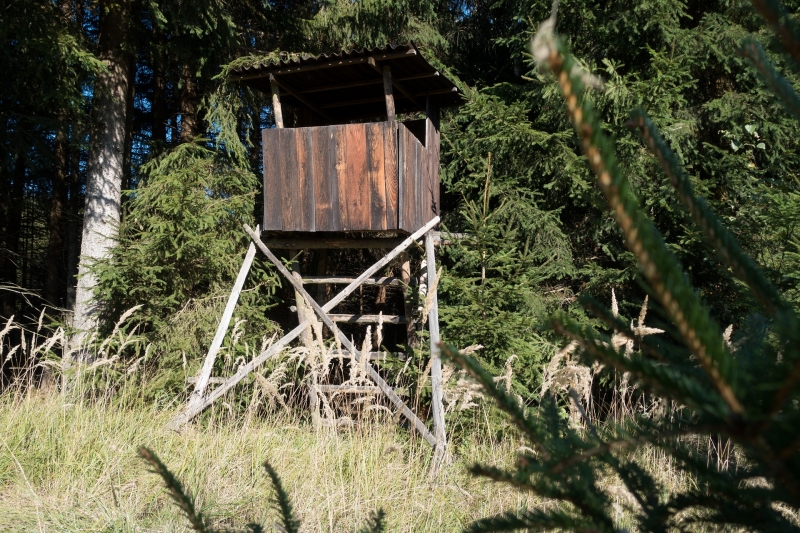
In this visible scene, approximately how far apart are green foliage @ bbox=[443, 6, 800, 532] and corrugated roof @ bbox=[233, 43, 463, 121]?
16.2 ft

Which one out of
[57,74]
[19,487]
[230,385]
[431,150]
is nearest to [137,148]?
[57,74]

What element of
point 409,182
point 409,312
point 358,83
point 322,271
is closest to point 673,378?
point 409,182

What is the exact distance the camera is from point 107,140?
7691 mm

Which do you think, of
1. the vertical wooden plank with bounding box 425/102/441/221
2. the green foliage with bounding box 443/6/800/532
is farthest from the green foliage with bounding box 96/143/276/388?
the green foliage with bounding box 443/6/800/532

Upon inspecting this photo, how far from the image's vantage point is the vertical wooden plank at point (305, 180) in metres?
5.65

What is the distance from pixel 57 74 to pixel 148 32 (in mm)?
1871

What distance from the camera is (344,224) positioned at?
5.57 metres

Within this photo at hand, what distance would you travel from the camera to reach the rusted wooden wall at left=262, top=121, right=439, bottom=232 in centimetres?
546

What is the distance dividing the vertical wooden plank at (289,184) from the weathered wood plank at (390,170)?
0.87m

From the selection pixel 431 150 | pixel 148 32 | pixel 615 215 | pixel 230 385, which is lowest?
pixel 230 385

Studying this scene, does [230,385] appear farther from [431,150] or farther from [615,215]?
[615,215]

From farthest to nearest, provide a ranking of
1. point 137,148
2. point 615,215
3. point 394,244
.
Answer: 1. point 137,148
2. point 394,244
3. point 615,215

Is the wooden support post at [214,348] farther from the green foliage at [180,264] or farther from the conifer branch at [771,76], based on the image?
the conifer branch at [771,76]

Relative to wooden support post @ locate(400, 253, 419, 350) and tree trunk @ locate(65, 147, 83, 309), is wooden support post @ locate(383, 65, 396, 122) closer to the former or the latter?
wooden support post @ locate(400, 253, 419, 350)
